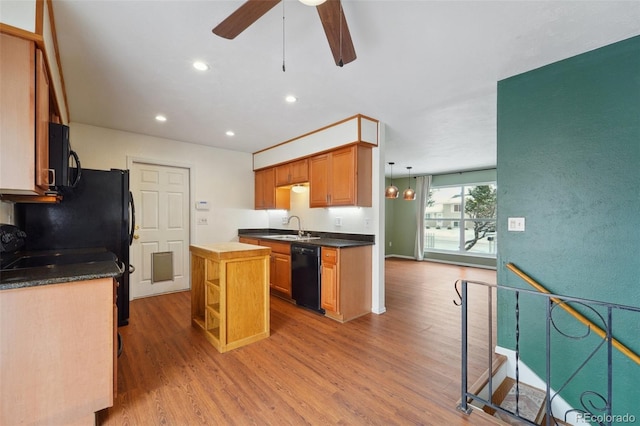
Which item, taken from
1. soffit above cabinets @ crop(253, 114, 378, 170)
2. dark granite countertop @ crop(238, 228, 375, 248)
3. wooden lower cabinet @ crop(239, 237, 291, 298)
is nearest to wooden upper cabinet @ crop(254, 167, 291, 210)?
soffit above cabinets @ crop(253, 114, 378, 170)

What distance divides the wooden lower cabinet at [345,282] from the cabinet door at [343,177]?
67 centimetres

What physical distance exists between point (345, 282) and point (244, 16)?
277cm

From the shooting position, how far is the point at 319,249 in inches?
141

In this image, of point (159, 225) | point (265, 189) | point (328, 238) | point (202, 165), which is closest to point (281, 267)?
point (328, 238)

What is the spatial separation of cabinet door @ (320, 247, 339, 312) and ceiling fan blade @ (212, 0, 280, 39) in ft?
8.00

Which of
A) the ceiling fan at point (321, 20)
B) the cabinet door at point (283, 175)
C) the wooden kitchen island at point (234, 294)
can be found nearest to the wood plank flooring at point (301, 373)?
the wooden kitchen island at point (234, 294)

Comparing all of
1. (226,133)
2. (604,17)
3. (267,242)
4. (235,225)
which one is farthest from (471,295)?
(226,133)

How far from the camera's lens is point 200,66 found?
2.41 m

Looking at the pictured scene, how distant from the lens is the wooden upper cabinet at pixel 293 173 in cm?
438

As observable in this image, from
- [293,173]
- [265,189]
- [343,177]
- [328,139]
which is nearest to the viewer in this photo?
[343,177]

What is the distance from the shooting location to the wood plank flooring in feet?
5.98

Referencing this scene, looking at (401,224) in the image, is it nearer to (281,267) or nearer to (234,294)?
(281,267)

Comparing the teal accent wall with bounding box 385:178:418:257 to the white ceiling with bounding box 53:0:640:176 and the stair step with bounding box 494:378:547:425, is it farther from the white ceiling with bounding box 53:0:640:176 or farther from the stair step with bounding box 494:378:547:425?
the stair step with bounding box 494:378:547:425

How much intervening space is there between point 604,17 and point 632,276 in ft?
5.71
